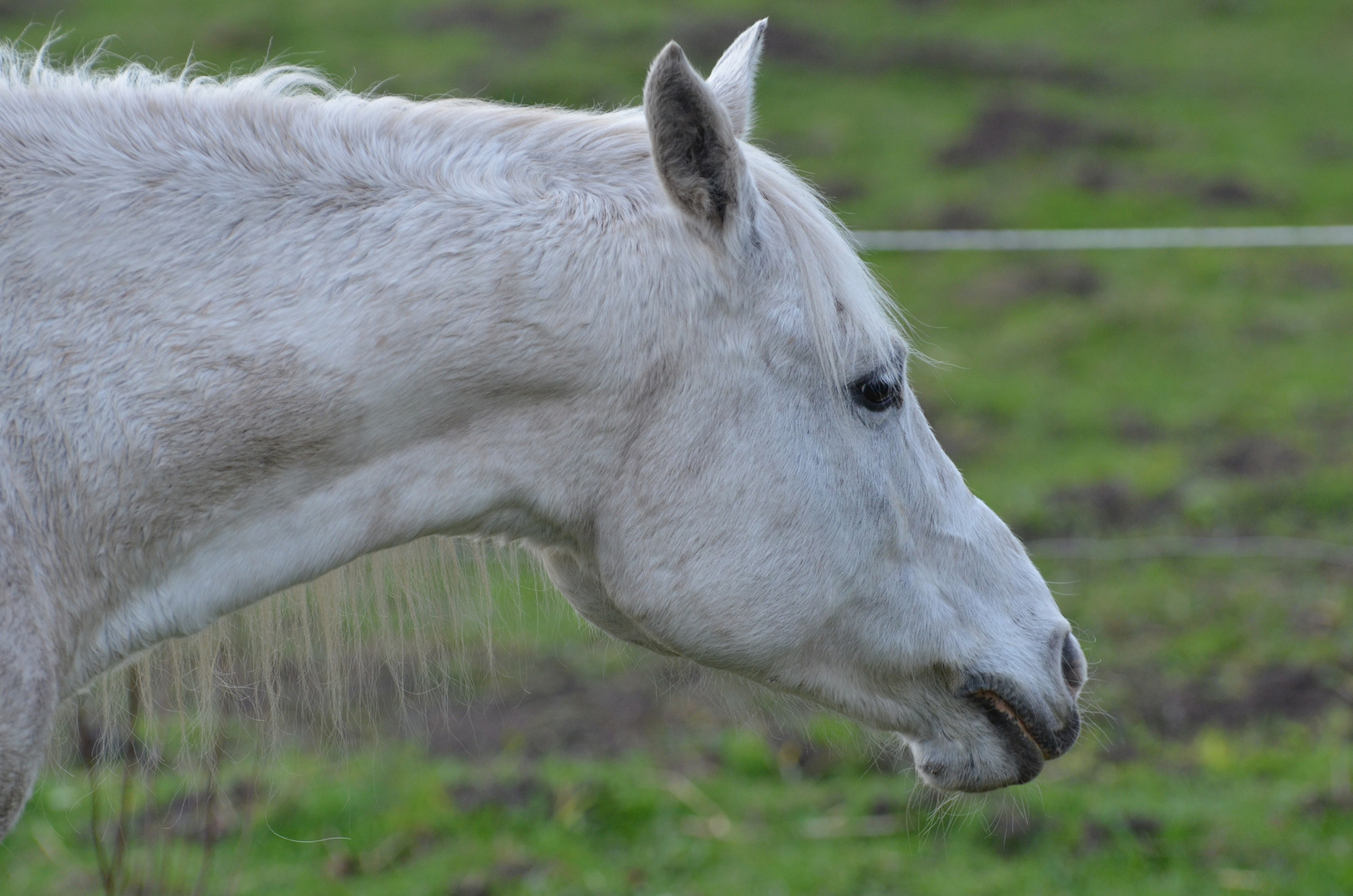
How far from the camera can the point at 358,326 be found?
69.0 inches

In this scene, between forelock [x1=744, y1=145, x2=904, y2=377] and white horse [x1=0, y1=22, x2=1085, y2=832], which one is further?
forelock [x1=744, y1=145, x2=904, y2=377]

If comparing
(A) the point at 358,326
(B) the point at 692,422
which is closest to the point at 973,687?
(B) the point at 692,422

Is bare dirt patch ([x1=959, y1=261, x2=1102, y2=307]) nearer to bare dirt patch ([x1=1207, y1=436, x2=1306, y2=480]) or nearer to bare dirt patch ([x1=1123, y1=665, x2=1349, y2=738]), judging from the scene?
bare dirt patch ([x1=1207, y1=436, x2=1306, y2=480])

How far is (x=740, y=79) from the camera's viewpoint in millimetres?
2225

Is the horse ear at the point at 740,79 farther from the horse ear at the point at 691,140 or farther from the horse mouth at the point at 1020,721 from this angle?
the horse mouth at the point at 1020,721

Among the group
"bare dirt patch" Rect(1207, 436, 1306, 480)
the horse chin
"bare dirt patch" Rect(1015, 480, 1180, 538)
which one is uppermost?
the horse chin

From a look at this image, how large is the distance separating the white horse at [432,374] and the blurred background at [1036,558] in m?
0.38

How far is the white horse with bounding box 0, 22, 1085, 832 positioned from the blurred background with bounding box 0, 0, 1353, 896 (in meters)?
0.38

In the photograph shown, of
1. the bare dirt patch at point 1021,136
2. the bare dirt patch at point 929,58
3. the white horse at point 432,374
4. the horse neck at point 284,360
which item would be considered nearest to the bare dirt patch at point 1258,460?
the bare dirt patch at point 1021,136

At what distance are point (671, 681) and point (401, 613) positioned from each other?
724 mm

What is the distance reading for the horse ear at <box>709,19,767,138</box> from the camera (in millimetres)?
2186

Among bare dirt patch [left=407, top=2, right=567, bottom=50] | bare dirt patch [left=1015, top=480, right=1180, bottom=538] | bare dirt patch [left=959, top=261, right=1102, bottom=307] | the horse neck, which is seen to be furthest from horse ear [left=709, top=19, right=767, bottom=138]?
bare dirt patch [left=407, top=2, right=567, bottom=50]

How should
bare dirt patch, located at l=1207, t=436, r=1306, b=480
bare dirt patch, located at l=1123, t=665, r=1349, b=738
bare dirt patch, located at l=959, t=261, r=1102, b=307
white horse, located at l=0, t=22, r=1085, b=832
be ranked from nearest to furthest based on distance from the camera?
white horse, located at l=0, t=22, r=1085, b=832
bare dirt patch, located at l=1123, t=665, r=1349, b=738
bare dirt patch, located at l=1207, t=436, r=1306, b=480
bare dirt patch, located at l=959, t=261, r=1102, b=307

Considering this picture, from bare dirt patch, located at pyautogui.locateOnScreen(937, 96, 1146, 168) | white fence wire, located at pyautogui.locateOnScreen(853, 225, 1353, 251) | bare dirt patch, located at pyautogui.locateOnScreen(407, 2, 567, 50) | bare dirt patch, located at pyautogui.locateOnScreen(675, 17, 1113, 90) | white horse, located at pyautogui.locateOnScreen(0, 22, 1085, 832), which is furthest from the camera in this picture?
bare dirt patch, located at pyautogui.locateOnScreen(675, 17, 1113, 90)
